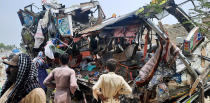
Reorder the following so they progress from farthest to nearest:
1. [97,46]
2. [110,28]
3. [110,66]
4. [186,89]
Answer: [97,46]
[110,28]
[186,89]
[110,66]

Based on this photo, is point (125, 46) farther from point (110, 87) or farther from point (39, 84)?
point (39, 84)

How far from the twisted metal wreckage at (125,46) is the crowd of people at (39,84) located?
5.99 feet

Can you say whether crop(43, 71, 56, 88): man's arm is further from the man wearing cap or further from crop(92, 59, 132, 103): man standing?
the man wearing cap

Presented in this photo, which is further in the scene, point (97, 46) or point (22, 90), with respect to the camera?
point (97, 46)

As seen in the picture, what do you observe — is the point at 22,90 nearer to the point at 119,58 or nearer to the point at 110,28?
the point at 110,28

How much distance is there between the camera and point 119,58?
8.67 m

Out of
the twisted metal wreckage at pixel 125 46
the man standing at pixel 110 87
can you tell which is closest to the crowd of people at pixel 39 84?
the man standing at pixel 110 87

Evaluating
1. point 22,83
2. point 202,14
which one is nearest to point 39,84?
point 22,83

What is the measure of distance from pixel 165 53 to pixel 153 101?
155 centimetres

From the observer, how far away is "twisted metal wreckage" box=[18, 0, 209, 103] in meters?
5.01

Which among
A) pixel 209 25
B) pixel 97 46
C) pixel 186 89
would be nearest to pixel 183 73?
pixel 186 89

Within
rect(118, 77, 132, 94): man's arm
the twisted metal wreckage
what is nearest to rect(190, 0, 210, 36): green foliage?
the twisted metal wreckage

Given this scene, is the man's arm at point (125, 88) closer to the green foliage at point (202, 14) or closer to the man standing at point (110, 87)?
the man standing at point (110, 87)

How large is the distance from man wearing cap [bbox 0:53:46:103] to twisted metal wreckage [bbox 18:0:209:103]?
3.49m
